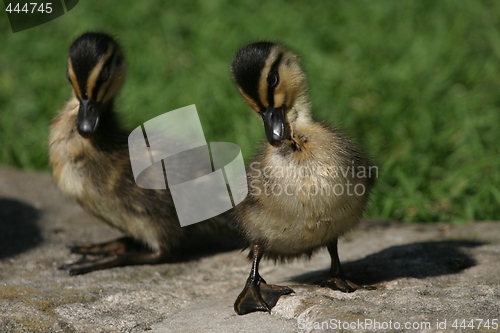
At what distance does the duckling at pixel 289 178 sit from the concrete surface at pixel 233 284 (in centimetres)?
20

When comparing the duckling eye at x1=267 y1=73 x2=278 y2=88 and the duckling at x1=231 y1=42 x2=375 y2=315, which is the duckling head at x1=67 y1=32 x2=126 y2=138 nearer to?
the duckling at x1=231 y1=42 x2=375 y2=315

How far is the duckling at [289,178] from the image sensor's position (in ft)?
11.0

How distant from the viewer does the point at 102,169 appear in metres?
4.41

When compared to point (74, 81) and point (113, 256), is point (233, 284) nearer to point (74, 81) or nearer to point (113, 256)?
point (113, 256)

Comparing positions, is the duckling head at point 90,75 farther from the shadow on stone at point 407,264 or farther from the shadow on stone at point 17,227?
the shadow on stone at point 407,264

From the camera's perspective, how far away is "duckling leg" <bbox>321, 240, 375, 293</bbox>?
3539 mm

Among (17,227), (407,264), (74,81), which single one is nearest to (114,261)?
(17,227)

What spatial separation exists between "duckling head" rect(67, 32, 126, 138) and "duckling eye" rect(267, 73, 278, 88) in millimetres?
1309

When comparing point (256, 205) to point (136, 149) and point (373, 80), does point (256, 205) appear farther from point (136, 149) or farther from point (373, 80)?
point (373, 80)

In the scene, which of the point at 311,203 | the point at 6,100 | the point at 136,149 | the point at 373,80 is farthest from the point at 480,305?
the point at 6,100

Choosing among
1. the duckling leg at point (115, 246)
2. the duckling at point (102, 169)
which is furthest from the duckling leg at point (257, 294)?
the duckling leg at point (115, 246)

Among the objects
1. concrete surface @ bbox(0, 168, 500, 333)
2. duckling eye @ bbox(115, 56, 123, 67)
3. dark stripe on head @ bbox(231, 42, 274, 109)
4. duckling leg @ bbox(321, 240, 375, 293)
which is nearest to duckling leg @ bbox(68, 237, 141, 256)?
concrete surface @ bbox(0, 168, 500, 333)

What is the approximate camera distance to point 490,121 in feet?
20.6

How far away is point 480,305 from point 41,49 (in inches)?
240
